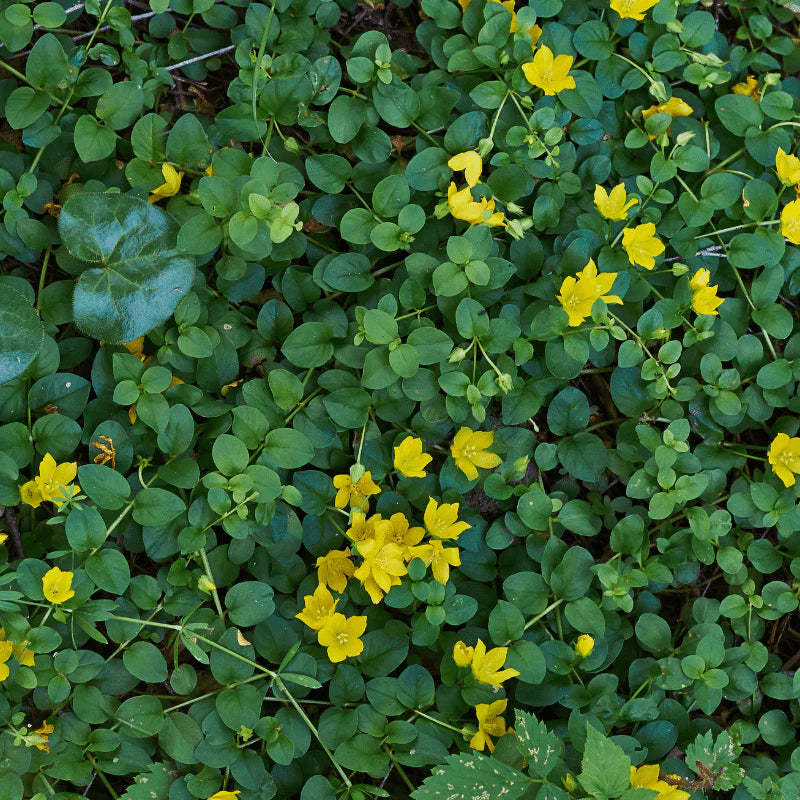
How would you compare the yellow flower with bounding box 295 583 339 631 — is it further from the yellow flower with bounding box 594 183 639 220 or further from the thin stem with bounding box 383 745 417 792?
the yellow flower with bounding box 594 183 639 220

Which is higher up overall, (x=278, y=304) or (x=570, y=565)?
(x=278, y=304)

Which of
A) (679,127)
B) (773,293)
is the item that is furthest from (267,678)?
(679,127)

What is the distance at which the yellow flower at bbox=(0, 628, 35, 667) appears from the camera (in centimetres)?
246

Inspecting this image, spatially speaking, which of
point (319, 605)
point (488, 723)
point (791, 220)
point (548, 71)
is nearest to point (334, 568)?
point (319, 605)

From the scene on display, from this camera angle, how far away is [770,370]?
2.89m

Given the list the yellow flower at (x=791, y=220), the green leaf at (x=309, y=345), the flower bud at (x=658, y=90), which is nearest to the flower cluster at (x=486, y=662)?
the green leaf at (x=309, y=345)

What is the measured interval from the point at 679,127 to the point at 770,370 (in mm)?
972

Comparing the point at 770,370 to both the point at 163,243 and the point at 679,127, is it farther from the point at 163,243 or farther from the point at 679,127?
the point at 163,243

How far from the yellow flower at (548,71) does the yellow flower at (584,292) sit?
0.64 meters

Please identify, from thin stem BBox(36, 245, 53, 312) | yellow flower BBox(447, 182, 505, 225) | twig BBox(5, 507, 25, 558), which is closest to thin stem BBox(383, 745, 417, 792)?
twig BBox(5, 507, 25, 558)

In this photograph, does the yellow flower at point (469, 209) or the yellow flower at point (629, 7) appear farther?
the yellow flower at point (629, 7)

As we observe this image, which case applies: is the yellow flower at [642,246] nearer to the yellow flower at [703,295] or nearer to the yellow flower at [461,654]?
the yellow flower at [703,295]

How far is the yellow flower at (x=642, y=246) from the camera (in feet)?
9.02

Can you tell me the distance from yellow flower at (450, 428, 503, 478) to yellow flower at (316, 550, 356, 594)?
0.48 m
